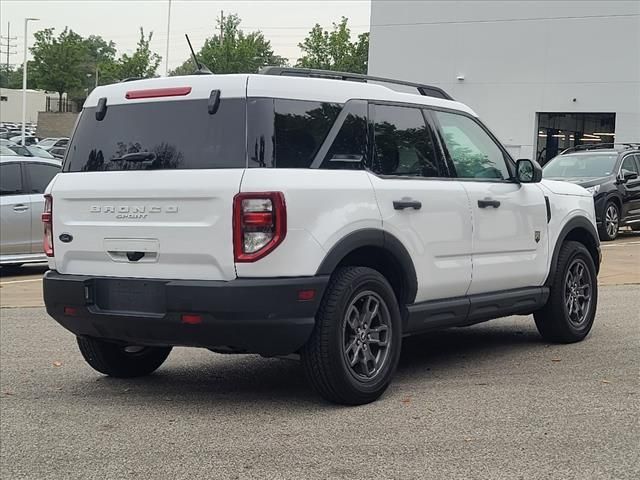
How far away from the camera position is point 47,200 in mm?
6215

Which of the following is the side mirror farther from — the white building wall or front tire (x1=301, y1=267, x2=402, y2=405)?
the white building wall

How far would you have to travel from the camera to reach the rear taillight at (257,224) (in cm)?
526

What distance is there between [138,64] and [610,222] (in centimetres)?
5388

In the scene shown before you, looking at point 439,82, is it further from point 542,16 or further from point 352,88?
point 352,88

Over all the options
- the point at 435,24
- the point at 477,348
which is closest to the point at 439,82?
the point at 435,24

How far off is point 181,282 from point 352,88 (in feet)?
5.65

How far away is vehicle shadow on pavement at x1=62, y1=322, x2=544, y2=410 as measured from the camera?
20.4ft

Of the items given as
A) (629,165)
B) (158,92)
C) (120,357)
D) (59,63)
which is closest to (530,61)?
(629,165)

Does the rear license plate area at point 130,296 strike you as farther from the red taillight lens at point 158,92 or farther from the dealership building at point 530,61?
the dealership building at point 530,61

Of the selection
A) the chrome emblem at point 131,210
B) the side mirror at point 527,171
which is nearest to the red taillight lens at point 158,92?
the chrome emblem at point 131,210

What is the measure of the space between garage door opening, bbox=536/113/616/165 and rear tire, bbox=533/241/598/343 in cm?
2762

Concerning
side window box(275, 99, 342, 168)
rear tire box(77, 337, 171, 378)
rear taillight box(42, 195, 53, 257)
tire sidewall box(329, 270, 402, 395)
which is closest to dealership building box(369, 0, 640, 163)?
rear tire box(77, 337, 171, 378)

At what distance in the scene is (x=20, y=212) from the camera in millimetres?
13000

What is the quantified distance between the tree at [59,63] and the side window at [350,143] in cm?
7054
